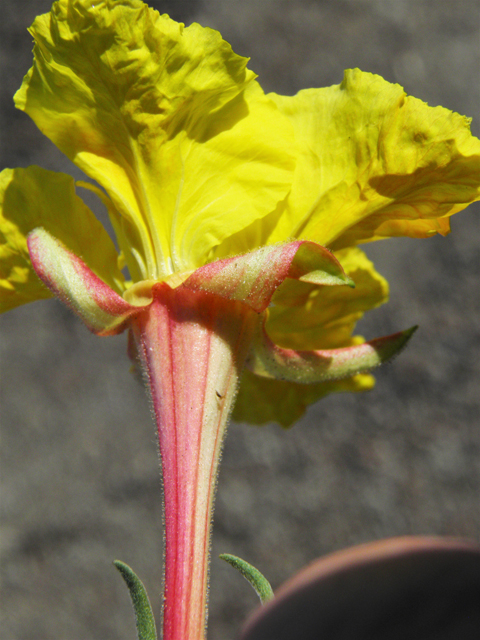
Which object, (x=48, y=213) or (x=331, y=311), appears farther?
(x=331, y=311)

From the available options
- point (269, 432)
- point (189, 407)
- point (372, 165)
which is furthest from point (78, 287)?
point (269, 432)

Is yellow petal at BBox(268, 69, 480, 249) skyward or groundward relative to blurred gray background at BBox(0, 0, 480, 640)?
skyward

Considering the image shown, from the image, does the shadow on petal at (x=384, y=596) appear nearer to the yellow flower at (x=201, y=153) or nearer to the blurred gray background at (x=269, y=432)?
the yellow flower at (x=201, y=153)

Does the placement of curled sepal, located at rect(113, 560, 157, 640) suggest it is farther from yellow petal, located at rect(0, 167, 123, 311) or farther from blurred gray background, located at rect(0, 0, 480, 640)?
blurred gray background, located at rect(0, 0, 480, 640)

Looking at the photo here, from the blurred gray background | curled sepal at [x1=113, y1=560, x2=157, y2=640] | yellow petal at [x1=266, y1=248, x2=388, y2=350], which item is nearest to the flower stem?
curled sepal at [x1=113, y1=560, x2=157, y2=640]

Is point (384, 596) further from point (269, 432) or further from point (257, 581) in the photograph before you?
point (269, 432)

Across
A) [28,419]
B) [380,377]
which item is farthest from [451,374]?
[28,419]

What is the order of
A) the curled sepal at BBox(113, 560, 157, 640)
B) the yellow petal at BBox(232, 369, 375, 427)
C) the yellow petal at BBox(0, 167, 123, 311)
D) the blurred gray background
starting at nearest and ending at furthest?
the curled sepal at BBox(113, 560, 157, 640) → the yellow petal at BBox(0, 167, 123, 311) → the yellow petal at BBox(232, 369, 375, 427) → the blurred gray background
